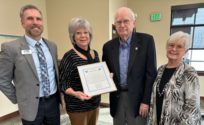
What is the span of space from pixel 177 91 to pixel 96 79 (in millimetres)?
692

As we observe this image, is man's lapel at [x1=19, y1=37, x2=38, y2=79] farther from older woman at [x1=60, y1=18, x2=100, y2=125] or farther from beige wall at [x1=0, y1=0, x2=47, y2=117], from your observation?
beige wall at [x1=0, y1=0, x2=47, y2=117]

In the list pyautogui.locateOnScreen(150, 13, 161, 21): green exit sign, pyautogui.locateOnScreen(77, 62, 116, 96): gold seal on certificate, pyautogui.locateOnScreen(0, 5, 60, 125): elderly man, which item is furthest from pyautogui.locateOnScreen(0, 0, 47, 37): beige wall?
pyautogui.locateOnScreen(150, 13, 161, 21): green exit sign

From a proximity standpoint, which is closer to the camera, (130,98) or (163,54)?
(130,98)

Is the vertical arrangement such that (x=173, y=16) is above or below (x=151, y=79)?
above

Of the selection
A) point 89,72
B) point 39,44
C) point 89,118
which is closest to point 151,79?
point 89,72

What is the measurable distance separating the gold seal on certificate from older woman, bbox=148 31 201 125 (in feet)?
1.36

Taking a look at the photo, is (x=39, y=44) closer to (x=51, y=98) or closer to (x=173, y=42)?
(x=51, y=98)

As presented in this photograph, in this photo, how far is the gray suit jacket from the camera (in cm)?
154

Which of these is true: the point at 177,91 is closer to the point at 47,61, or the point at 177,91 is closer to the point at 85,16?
the point at 47,61

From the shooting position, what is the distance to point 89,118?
69.1 inches

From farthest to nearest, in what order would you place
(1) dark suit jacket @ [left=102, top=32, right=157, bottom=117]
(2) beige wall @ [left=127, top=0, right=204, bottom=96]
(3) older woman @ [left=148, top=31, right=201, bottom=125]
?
(2) beige wall @ [left=127, top=0, right=204, bottom=96] → (1) dark suit jacket @ [left=102, top=32, right=157, bottom=117] → (3) older woman @ [left=148, top=31, right=201, bottom=125]

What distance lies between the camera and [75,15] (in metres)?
4.26

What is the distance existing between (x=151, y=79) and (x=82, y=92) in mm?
630

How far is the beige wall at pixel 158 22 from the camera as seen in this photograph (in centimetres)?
495
